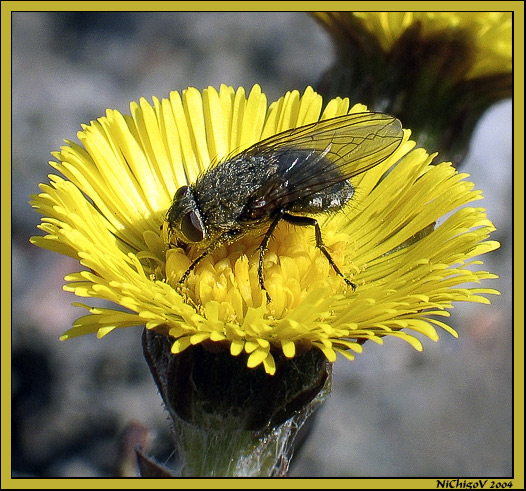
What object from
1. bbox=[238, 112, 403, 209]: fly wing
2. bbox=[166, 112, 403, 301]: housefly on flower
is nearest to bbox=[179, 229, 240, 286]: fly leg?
bbox=[166, 112, 403, 301]: housefly on flower

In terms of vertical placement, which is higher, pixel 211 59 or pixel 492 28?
pixel 211 59

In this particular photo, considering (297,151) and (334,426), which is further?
(334,426)

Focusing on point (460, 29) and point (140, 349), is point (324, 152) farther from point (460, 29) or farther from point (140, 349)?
point (140, 349)

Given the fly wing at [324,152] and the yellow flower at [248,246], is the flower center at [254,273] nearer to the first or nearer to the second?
the yellow flower at [248,246]

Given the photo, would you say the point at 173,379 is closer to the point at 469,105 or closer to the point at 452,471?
the point at 469,105

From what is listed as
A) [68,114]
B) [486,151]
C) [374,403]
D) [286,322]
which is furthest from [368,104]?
[68,114]

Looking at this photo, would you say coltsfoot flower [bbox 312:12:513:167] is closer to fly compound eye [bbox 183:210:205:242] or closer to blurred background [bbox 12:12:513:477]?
blurred background [bbox 12:12:513:477]

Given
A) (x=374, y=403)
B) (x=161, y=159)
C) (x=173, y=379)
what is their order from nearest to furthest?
(x=173, y=379) < (x=161, y=159) < (x=374, y=403)

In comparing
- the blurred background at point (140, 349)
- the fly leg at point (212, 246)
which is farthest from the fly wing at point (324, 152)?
the blurred background at point (140, 349)
